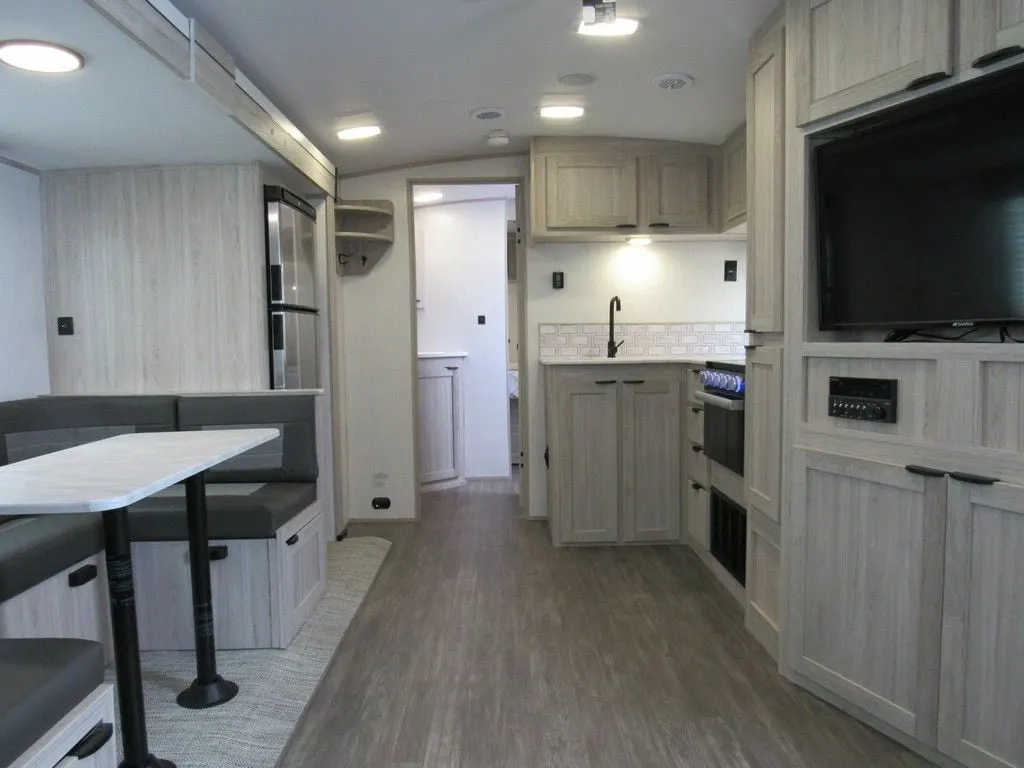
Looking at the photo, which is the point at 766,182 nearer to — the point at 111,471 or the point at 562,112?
the point at 562,112

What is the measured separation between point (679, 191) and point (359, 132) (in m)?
1.77

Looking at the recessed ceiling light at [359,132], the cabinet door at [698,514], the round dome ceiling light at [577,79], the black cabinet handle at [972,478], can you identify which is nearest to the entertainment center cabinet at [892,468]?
the black cabinet handle at [972,478]

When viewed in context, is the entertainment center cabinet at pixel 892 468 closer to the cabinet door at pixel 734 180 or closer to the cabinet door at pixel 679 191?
the cabinet door at pixel 734 180

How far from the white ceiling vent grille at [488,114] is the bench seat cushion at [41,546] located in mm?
2364

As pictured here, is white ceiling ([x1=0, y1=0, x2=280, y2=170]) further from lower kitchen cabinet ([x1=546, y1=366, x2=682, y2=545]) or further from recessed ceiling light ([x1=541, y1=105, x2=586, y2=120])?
lower kitchen cabinet ([x1=546, y1=366, x2=682, y2=545])

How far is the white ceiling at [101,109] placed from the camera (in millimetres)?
1688

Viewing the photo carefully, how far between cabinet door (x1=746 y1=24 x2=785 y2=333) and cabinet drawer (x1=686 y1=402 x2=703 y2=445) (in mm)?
965

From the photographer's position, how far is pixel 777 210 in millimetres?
2186

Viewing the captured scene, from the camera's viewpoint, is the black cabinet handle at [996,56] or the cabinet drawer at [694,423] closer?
the black cabinet handle at [996,56]

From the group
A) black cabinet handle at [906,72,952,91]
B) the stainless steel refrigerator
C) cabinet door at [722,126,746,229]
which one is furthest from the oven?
the stainless steel refrigerator

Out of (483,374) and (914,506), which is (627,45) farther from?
(483,374)

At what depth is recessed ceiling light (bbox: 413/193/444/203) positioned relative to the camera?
4968mm

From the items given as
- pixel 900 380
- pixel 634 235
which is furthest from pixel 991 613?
pixel 634 235

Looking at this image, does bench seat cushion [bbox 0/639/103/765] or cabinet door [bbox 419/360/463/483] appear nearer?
bench seat cushion [bbox 0/639/103/765]
